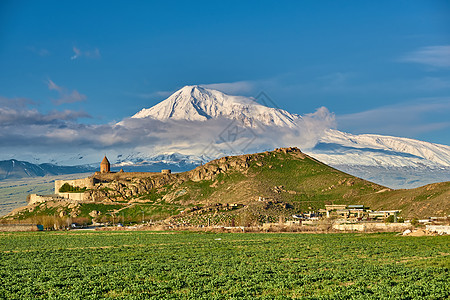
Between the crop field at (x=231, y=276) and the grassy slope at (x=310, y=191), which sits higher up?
the grassy slope at (x=310, y=191)

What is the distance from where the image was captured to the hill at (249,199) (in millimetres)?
136000

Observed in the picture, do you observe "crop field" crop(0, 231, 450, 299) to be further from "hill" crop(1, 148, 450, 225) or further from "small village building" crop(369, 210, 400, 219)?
"hill" crop(1, 148, 450, 225)

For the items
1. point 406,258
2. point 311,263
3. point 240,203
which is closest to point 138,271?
point 311,263

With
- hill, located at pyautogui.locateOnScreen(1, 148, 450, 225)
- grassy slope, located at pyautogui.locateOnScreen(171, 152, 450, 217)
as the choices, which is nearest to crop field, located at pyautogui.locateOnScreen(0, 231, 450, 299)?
hill, located at pyautogui.locateOnScreen(1, 148, 450, 225)

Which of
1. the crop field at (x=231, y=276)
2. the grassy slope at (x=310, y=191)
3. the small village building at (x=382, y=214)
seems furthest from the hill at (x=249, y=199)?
the crop field at (x=231, y=276)

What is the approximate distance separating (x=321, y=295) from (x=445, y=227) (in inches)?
2434

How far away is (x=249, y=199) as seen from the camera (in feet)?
534

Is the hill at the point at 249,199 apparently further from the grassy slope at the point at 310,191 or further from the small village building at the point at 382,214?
the small village building at the point at 382,214

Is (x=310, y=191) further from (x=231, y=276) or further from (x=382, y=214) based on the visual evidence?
(x=231, y=276)

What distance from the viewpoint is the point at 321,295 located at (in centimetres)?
2928

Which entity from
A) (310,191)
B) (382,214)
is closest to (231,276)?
(382,214)

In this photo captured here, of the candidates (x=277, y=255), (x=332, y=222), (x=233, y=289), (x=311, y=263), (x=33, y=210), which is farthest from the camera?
(x=33, y=210)

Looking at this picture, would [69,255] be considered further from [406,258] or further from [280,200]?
[280,200]

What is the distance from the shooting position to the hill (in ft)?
446
